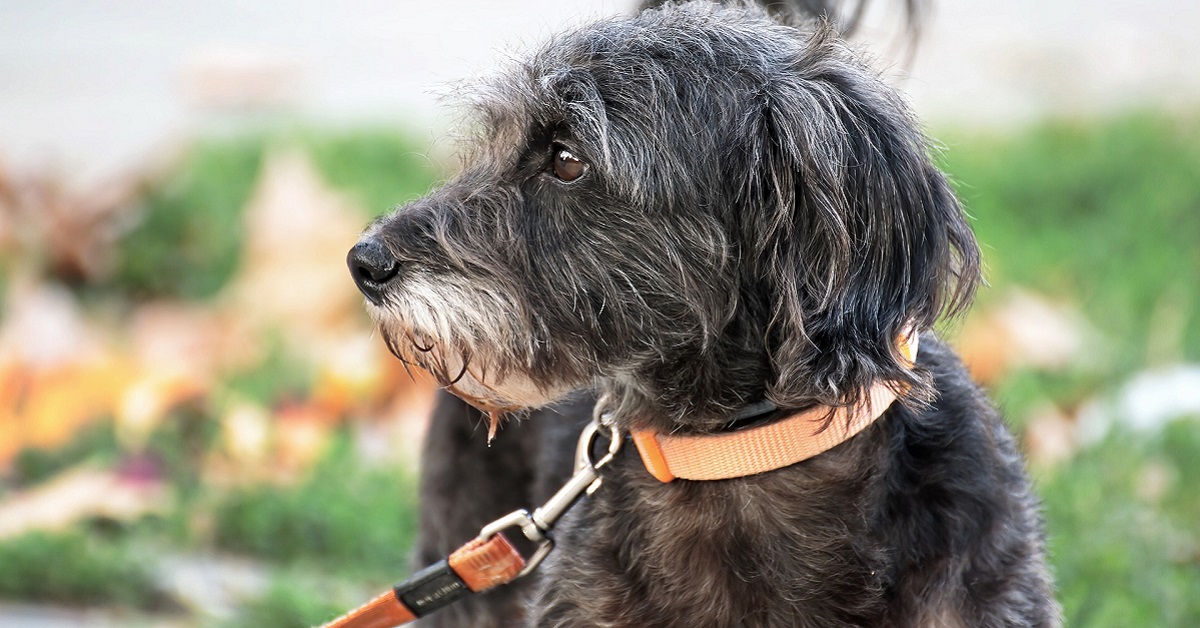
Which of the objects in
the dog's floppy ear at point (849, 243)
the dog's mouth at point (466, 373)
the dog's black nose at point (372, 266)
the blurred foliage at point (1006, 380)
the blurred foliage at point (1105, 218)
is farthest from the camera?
the blurred foliage at point (1105, 218)

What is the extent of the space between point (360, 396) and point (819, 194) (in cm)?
313

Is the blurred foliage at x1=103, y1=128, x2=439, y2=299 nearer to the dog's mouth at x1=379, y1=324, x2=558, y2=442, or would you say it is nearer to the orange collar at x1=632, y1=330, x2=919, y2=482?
the dog's mouth at x1=379, y1=324, x2=558, y2=442

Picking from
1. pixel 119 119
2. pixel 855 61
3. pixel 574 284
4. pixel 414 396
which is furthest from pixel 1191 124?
pixel 119 119

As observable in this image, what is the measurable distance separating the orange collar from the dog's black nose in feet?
2.32

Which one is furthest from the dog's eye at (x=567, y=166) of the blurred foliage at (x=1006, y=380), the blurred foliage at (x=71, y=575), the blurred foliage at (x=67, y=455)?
the blurred foliage at (x=67, y=455)

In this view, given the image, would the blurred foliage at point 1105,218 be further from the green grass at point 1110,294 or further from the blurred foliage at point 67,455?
the blurred foliage at point 67,455

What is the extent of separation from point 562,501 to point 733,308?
22.2 inches

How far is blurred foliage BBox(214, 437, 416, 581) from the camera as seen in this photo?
4.29 meters

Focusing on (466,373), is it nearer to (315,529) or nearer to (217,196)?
(315,529)

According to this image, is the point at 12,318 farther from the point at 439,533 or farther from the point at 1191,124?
the point at 1191,124

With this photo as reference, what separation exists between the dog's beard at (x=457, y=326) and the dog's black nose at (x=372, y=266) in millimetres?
29

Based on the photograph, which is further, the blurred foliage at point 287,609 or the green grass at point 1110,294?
the green grass at point 1110,294

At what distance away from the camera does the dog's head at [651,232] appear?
2518 millimetres

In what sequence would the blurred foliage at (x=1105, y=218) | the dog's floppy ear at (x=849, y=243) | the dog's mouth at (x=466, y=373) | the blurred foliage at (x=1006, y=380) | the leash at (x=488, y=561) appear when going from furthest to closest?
the blurred foliage at (x=1105, y=218) < the blurred foliage at (x=1006, y=380) < the leash at (x=488, y=561) < the dog's mouth at (x=466, y=373) < the dog's floppy ear at (x=849, y=243)
